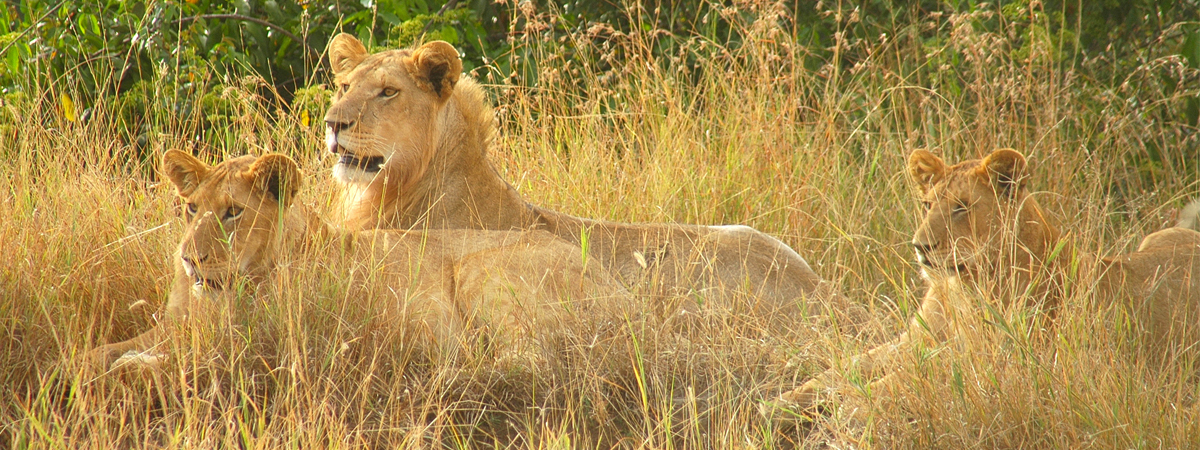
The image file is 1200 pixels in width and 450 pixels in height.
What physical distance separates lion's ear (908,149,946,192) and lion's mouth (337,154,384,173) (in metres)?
1.87

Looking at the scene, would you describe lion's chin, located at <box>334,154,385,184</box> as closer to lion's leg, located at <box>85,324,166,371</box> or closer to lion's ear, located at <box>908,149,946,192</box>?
lion's leg, located at <box>85,324,166,371</box>

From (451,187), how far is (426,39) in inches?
78.6

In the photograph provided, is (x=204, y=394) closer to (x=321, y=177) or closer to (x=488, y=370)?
(x=488, y=370)

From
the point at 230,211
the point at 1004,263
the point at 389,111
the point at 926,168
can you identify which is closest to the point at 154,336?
the point at 230,211

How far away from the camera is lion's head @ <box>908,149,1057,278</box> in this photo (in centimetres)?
376

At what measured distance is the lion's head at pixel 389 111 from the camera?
442 cm

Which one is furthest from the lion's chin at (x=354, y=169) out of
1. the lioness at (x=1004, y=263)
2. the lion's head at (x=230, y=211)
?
the lioness at (x=1004, y=263)

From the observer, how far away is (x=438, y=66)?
4605 mm

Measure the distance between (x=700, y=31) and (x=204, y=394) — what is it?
5.08 m

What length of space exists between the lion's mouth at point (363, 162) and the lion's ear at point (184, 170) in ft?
2.67

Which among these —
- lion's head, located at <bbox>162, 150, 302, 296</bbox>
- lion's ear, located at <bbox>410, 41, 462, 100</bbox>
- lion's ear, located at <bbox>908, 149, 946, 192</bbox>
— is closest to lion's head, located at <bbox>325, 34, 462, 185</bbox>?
lion's ear, located at <bbox>410, 41, 462, 100</bbox>

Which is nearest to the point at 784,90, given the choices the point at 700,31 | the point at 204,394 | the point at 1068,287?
the point at 700,31

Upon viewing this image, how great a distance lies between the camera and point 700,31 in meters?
7.84

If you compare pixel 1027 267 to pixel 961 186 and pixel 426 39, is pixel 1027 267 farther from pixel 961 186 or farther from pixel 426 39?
pixel 426 39
